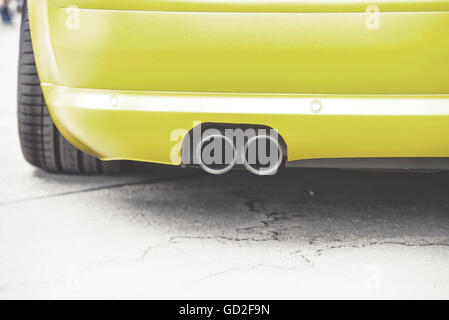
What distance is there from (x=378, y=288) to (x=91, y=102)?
1133 millimetres

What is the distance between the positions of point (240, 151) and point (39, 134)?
1.32 m

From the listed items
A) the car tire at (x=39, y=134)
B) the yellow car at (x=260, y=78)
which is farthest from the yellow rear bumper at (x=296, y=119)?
the car tire at (x=39, y=134)

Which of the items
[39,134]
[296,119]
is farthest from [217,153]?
[39,134]

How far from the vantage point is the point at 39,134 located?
329cm

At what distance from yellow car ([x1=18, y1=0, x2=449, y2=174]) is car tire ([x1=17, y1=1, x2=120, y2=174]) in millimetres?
691

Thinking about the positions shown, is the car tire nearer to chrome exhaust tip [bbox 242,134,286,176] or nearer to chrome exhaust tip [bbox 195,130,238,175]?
chrome exhaust tip [bbox 195,130,238,175]

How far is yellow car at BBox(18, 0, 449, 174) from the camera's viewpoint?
7.11 feet

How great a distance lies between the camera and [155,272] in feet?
7.34

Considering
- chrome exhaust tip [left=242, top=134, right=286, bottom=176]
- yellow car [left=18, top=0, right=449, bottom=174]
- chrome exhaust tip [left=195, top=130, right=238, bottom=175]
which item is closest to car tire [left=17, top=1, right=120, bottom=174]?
yellow car [left=18, top=0, right=449, bottom=174]

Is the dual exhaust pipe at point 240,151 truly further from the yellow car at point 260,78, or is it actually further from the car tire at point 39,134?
the car tire at point 39,134

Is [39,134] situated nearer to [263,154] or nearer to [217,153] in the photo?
[217,153]

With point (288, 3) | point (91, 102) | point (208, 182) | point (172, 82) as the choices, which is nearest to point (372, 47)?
point (288, 3)

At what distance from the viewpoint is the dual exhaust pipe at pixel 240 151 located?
2.33 m
